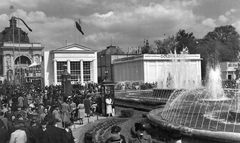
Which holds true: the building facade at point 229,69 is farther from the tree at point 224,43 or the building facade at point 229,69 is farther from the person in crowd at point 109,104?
the person in crowd at point 109,104

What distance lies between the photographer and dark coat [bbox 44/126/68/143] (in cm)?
678

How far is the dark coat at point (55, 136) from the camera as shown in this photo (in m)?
6.78

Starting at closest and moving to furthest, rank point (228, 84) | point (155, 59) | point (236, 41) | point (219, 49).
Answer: point (228, 84)
point (155, 59)
point (219, 49)
point (236, 41)

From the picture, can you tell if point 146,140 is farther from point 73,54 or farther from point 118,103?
point 73,54

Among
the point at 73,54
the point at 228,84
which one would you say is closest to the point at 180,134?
the point at 228,84

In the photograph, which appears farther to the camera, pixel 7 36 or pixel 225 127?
pixel 7 36

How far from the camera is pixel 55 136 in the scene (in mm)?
6793

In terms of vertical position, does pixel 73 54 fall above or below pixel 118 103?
above

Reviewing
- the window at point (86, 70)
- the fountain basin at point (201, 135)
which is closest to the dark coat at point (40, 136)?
the fountain basin at point (201, 135)

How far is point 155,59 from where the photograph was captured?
53.5 meters

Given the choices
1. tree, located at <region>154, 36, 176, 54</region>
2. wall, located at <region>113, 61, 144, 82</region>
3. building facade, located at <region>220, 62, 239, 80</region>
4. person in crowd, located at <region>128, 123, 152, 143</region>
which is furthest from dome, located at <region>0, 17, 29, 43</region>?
person in crowd, located at <region>128, 123, 152, 143</region>

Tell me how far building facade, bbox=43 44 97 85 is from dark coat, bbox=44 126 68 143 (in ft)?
156

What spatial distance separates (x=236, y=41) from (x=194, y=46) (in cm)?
1035

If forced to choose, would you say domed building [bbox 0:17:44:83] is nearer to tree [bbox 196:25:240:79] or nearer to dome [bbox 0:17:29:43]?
dome [bbox 0:17:29:43]
